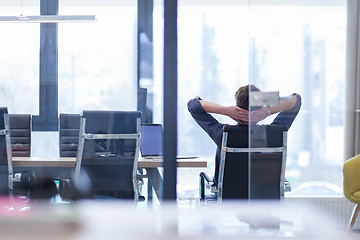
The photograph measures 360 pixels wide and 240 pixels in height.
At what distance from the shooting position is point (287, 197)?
2.24 meters

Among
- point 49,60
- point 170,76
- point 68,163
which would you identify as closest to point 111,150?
point 68,163

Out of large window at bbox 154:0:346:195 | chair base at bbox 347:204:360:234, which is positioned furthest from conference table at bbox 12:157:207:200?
chair base at bbox 347:204:360:234

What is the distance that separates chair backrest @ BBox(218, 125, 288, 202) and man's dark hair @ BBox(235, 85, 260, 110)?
4.4 inches

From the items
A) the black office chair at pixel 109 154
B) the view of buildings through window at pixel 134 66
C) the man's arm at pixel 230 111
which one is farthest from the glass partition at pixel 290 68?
the black office chair at pixel 109 154

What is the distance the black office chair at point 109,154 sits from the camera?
110 inches

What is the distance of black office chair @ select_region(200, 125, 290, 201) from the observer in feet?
6.80

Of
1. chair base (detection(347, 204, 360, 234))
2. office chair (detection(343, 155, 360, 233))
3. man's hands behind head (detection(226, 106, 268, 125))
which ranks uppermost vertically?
man's hands behind head (detection(226, 106, 268, 125))

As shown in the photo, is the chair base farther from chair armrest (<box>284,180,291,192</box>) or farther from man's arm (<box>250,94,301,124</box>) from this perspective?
man's arm (<box>250,94,301,124</box>)

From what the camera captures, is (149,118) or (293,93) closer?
(293,93)

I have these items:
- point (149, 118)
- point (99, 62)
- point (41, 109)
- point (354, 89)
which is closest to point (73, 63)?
point (99, 62)

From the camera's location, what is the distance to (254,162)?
208cm

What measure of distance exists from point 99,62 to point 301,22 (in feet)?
8.78

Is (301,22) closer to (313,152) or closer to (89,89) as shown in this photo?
(313,152)

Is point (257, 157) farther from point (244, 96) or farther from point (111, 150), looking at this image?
point (111, 150)
